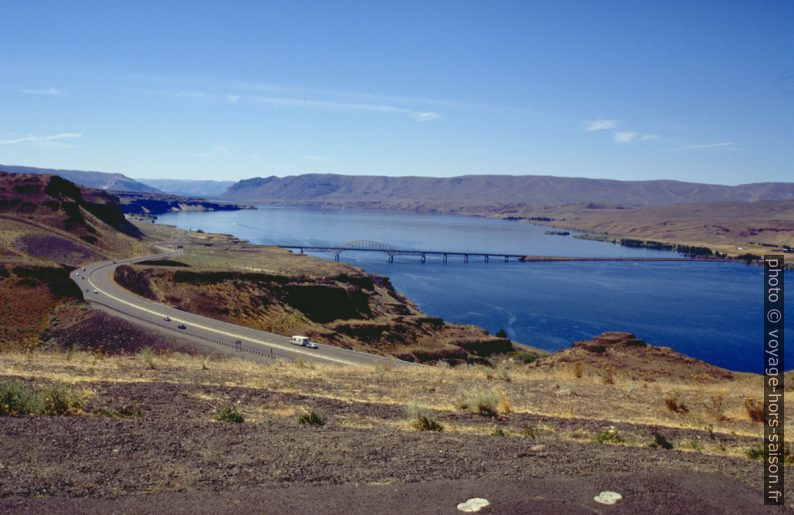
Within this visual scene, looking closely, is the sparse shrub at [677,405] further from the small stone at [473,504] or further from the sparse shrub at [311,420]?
the small stone at [473,504]

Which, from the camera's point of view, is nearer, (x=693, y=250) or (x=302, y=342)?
(x=302, y=342)

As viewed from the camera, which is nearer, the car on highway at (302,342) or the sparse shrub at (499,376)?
the sparse shrub at (499,376)

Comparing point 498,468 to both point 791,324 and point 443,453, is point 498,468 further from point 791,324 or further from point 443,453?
point 791,324

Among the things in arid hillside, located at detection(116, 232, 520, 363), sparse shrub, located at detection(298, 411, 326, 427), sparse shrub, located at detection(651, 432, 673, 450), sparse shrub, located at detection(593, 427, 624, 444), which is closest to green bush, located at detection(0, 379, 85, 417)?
sparse shrub, located at detection(298, 411, 326, 427)

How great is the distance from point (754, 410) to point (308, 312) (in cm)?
4070

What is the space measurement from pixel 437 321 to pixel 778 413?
42739 millimetres

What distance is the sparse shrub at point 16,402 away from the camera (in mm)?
9340

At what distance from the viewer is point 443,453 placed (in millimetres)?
8336

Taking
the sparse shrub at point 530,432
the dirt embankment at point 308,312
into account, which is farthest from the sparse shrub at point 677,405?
the dirt embankment at point 308,312

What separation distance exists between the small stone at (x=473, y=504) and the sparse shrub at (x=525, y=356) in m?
39.4

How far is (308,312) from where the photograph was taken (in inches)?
2035

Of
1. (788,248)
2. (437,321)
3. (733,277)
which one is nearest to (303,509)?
(437,321)

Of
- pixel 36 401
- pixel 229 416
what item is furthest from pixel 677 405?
pixel 36 401

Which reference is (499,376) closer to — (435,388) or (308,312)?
(435,388)
